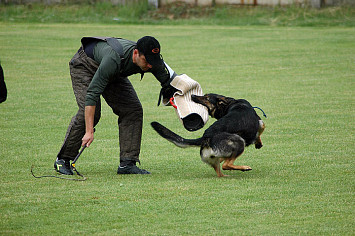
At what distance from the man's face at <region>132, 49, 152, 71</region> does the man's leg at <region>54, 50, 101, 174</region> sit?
555mm

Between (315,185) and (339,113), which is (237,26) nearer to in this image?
(339,113)

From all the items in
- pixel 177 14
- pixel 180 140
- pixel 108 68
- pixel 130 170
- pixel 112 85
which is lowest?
pixel 130 170

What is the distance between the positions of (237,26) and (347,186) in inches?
705

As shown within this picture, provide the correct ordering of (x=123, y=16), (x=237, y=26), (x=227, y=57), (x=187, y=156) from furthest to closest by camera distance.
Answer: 1. (x=123, y=16)
2. (x=237, y=26)
3. (x=227, y=57)
4. (x=187, y=156)

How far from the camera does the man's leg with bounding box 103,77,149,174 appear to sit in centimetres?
649

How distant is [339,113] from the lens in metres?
10.0

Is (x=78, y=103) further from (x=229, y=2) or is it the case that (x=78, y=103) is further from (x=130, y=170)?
(x=229, y=2)

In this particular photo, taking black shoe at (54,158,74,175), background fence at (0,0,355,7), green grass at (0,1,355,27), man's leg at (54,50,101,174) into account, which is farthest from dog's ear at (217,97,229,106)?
background fence at (0,0,355,7)

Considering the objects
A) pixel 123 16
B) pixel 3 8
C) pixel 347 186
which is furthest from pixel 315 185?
pixel 3 8

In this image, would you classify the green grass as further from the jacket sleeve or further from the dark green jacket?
the dark green jacket

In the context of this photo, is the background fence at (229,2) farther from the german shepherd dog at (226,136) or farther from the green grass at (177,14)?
the german shepherd dog at (226,136)

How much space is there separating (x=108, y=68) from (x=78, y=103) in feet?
2.36

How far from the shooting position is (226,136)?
6.12m

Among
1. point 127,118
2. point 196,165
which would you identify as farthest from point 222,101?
point 127,118
